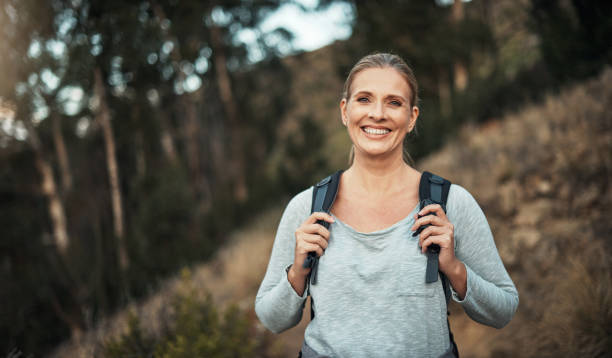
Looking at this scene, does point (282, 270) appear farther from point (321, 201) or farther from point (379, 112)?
point (379, 112)

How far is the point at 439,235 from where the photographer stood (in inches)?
55.0

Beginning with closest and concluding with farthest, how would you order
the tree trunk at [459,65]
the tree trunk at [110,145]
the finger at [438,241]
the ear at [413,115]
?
the finger at [438,241], the ear at [413,115], the tree trunk at [110,145], the tree trunk at [459,65]

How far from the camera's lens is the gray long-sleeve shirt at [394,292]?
4.78 feet

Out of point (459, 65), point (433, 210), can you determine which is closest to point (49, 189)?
point (433, 210)

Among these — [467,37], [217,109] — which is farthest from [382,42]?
[217,109]

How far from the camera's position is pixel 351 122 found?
1.68 metres

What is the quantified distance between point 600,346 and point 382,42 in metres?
13.3

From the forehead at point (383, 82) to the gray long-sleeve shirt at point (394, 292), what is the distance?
496 mm

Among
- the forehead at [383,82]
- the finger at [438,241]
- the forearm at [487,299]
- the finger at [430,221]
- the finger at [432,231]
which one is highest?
the forehead at [383,82]

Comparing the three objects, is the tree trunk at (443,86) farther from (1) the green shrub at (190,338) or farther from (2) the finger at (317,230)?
(2) the finger at (317,230)

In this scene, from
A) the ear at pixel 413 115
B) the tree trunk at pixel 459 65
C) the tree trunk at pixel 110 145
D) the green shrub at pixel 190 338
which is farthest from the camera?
the tree trunk at pixel 459 65

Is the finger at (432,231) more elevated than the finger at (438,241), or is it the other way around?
the finger at (432,231)

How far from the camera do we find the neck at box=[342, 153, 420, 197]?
167cm

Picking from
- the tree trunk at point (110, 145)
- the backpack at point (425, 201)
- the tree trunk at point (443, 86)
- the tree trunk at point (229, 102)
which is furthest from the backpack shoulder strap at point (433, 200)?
the tree trunk at point (443, 86)
